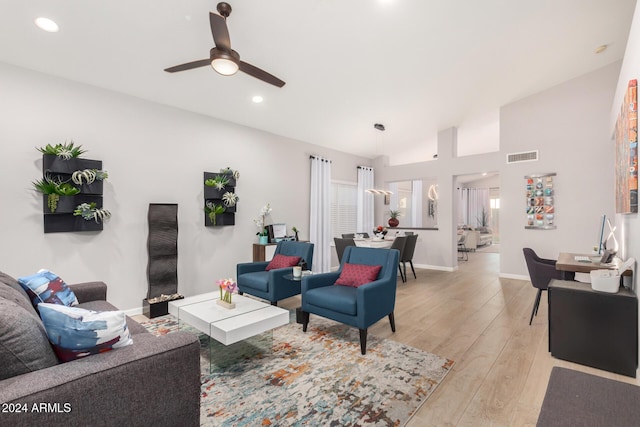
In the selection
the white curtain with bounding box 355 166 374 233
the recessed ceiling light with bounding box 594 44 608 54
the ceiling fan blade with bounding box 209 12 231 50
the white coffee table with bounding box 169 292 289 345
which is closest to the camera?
the ceiling fan blade with bounding box 209 12 231 50

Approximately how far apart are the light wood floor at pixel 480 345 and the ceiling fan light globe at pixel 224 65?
9.55ft

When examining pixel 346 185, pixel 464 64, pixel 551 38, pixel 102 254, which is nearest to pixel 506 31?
pixel 464 64

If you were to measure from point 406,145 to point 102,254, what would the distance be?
6525 millimetres

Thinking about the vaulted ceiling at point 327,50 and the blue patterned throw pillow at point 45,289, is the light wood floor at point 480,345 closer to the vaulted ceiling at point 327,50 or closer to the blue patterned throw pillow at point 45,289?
the blue patterned throw pillow at point 45,289

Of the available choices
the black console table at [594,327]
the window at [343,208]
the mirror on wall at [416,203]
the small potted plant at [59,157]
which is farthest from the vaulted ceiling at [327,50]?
the mirror on wall at [416,203]

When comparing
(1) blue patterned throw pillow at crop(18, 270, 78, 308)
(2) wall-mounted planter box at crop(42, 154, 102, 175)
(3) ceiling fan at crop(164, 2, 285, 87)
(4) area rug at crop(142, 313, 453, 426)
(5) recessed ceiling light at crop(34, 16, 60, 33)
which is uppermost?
(5) recessed ceiling light at crop(34, 16, 60, 33)

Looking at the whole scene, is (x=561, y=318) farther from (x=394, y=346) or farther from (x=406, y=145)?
(x=406, y=145)

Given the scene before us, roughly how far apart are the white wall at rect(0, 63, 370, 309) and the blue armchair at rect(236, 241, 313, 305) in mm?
844

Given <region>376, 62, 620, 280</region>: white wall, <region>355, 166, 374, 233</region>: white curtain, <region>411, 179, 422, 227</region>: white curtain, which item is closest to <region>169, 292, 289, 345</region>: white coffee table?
<region>355, 166, 374, 233</region>: white curtain

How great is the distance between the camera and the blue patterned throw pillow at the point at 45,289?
2.00 m

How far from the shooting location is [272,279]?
3676 millimetres

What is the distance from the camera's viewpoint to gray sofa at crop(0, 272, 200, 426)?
1080 millimetres

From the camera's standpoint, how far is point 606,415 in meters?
1.16

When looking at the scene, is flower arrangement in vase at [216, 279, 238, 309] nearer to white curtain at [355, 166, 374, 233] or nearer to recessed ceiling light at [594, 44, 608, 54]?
white curtain at [355, 166, 374, 233]
